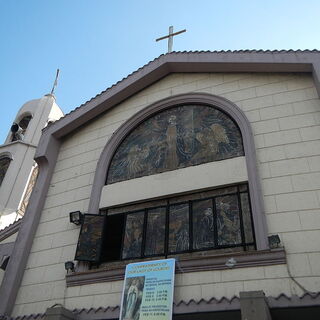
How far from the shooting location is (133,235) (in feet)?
25.6

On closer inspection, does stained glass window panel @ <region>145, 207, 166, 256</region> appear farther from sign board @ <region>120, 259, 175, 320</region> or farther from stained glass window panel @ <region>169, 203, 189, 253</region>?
sign board @ <region>120, 259, 175, 320</region>

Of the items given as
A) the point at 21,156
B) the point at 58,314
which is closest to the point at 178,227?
the point at 58,314

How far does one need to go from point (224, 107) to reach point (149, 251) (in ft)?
12.4

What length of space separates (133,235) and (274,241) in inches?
118

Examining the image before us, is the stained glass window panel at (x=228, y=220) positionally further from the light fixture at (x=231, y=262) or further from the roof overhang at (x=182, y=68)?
the roof overhang at (x=182, y=68)

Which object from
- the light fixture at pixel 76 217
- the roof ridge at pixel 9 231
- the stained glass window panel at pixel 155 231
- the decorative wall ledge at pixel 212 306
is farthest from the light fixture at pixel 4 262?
the stained glass window panel at pixel 155 231

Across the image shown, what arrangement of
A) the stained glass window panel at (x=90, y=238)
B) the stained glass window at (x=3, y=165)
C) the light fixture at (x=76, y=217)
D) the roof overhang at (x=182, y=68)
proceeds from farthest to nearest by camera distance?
1. the stained glass window at (x=3, y=165)
2. the roof overhang at (x=182, y=68)
3. the light fixture at (x=76, y=217)
4. the stained glass window panel at (x=90, y=238)

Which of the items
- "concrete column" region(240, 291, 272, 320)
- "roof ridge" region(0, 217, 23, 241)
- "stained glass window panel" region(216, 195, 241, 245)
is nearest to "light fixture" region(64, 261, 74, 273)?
"stained glass window panel" region(216, 195, 241, 245)

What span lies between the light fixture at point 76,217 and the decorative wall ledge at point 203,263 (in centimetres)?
119

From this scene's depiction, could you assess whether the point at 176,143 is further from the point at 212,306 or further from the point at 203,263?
the point at 212,306

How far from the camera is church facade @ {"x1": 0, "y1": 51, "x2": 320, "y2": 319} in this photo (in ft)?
20.1

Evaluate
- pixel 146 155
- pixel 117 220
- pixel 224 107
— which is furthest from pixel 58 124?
pixel 224 107

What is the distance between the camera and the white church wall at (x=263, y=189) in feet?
20.0

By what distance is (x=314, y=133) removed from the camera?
7.30 metres
